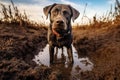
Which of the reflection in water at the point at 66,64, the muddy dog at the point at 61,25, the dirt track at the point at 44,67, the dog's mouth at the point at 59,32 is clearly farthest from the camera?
the dog's mouth at the point at 59,32

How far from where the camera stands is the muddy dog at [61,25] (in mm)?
→ 5418

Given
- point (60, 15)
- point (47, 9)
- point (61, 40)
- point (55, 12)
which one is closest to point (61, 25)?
point (60, 15)

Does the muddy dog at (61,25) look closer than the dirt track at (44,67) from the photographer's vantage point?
No

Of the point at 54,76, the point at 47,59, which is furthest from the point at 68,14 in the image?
the point at 54,76

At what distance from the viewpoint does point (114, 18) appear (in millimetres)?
10703

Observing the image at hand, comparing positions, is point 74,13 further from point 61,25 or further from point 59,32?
point 61,25

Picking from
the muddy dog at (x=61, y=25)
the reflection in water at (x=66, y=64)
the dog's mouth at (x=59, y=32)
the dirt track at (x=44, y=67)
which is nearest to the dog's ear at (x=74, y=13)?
the muddy dog at (x=61, y=25)

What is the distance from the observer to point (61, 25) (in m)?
5.28

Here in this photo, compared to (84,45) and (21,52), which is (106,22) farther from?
(21,52)

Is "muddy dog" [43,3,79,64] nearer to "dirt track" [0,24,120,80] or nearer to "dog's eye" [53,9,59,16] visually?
"dog's eye" [53,9,59,16]

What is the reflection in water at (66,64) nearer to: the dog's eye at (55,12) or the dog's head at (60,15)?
the dog's head at (60,15)

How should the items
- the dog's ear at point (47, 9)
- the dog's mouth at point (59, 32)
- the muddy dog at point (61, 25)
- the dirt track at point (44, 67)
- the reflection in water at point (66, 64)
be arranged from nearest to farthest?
the dirt track at point (44, 67)
the reflection in water at point (66, 64)
the muddy dog at point (61, 25)
the dog's mouth at point (59, 32)
the dog's ear at point (47, 9)

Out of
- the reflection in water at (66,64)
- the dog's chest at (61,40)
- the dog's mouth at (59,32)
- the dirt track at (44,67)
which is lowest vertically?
the reflection in water at (66,64)

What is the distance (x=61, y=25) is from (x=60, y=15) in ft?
1.21
